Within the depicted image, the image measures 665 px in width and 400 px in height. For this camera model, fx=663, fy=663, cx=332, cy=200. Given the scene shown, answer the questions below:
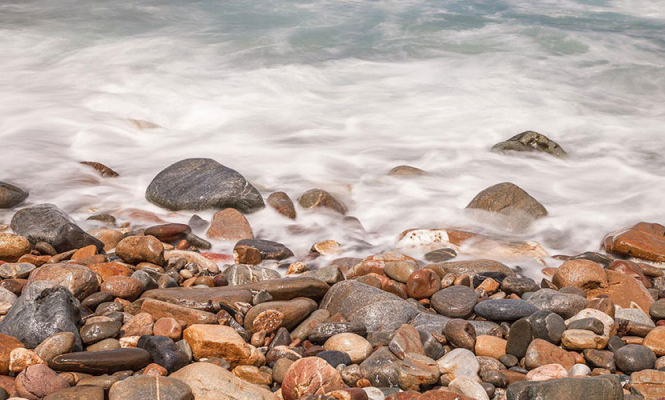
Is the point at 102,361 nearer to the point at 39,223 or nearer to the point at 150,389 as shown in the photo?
the point at 150,389

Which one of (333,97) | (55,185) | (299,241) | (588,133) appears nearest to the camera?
(299,241)

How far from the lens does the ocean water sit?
21.5ft

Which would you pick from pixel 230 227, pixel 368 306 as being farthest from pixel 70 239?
→ pixel 368 306

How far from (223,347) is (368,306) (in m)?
0.95

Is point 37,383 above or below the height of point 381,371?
above

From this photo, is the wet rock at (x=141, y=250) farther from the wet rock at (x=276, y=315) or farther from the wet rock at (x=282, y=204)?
the wet rock at (x=282, y=204)

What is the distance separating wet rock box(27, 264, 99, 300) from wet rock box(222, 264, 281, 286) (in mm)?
844

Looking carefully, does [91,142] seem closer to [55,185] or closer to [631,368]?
[55,185]

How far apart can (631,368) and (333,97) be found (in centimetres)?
801

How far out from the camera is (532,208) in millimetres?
6105

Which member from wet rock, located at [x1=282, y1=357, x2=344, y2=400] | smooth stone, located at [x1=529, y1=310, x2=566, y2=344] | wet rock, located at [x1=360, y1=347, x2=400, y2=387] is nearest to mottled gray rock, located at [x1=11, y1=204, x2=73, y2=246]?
wet rock, located at [x1=282, y1=357, x2=344, y2=400]

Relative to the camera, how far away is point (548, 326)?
12.0 feet

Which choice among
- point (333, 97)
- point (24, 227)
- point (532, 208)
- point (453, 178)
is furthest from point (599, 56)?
point (24, 227)

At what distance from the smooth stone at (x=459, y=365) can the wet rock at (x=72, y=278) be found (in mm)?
2098
